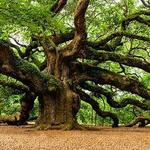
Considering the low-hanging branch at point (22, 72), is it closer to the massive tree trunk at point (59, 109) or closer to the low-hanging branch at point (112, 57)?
the massive tree trunk at point (59, 109)

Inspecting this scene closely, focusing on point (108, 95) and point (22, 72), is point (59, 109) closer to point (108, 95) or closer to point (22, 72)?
point (22, 72)

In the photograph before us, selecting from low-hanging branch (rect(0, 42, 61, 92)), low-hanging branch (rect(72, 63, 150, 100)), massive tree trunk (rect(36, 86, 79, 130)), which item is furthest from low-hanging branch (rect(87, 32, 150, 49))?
low-hanging branch (rect(0, 42, 61, 92))

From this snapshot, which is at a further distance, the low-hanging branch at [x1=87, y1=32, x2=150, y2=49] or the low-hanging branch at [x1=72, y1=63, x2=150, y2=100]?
the low-hanging branch at [x1=72, y1=63, x2=150, y2=100]

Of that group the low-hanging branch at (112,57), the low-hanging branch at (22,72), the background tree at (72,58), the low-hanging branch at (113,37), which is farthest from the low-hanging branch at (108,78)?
the low-hanging branch at (22,72)

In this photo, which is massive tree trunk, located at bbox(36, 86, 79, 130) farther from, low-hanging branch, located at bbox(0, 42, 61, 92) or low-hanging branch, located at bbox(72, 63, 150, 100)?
low-hanging branch, located at bbox(72, 63, 150, 100)

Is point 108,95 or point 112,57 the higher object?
point 112,57

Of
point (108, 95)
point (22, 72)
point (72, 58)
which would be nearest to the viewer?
point (22, 72)

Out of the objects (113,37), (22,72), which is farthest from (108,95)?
(22,72)

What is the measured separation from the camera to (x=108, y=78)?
1777 centimetres

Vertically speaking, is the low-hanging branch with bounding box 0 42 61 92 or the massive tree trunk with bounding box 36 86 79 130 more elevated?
the low-hanging branch with bounding box 0 42 61 92

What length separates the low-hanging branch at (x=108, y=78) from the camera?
17578 millimetres

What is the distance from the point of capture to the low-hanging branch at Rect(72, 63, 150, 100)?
1758 cm

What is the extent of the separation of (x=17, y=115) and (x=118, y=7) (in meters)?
7.28

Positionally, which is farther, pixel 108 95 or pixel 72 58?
pixel 108 95
